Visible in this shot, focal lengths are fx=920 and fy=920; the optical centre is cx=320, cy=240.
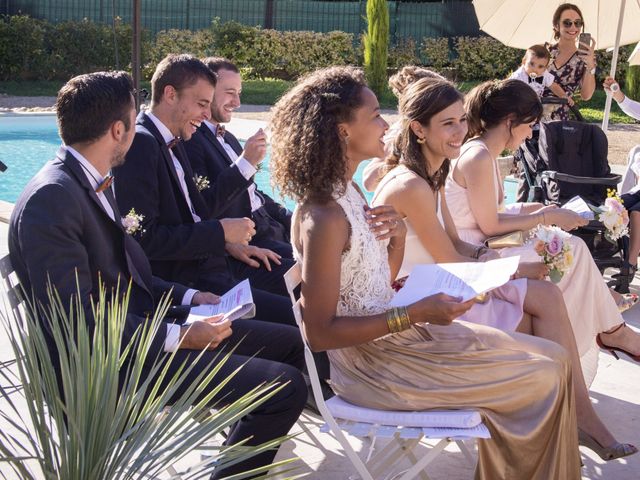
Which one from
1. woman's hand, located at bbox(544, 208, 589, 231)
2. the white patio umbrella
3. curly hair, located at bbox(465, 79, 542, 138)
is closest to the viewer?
curly hair, located at bbox(465, 79, 542, 138)

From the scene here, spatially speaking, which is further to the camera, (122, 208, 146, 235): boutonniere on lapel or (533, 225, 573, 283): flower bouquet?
(533, 225, 573, 283): flower bouquet

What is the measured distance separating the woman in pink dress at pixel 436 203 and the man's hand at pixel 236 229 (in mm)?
573

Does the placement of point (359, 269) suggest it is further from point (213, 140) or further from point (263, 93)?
point (263, 93)

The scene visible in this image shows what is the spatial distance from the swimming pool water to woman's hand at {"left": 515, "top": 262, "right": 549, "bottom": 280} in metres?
7.84

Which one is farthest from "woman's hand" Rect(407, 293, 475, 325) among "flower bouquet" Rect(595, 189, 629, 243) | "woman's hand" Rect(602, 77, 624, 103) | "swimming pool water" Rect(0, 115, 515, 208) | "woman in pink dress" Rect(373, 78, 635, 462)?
"swimming pool water" Rect(0, 115, 515, 208)

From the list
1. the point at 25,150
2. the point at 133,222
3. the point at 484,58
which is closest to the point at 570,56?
the point at 133,222

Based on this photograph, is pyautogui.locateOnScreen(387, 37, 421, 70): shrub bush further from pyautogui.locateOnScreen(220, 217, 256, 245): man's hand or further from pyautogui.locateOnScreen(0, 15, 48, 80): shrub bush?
pyautogui.locateOnScreen(220, 217, 256, 245): man's hand

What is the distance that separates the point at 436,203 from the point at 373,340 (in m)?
1.11

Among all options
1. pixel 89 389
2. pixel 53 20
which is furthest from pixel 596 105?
pixel 89 389

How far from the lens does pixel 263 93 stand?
20484 mm

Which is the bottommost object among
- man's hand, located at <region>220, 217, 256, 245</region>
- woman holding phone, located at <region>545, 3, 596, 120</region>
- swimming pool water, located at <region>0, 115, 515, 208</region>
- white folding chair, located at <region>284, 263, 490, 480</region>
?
swimming pool water, located at <region>0, 115, 515, 208</region>

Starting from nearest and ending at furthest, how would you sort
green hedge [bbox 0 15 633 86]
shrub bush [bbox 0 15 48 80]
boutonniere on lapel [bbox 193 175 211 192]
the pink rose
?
the pink rose, boutonniere on lapel [bbox 193 175 211 192], shrub bush [bbox 0 15 48 80], green hedge [bbox 0 15 633 86]

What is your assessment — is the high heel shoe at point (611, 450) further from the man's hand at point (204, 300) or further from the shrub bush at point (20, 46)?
the shrub bush at point (20, 46)

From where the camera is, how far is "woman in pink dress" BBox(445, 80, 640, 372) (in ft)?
13.4
